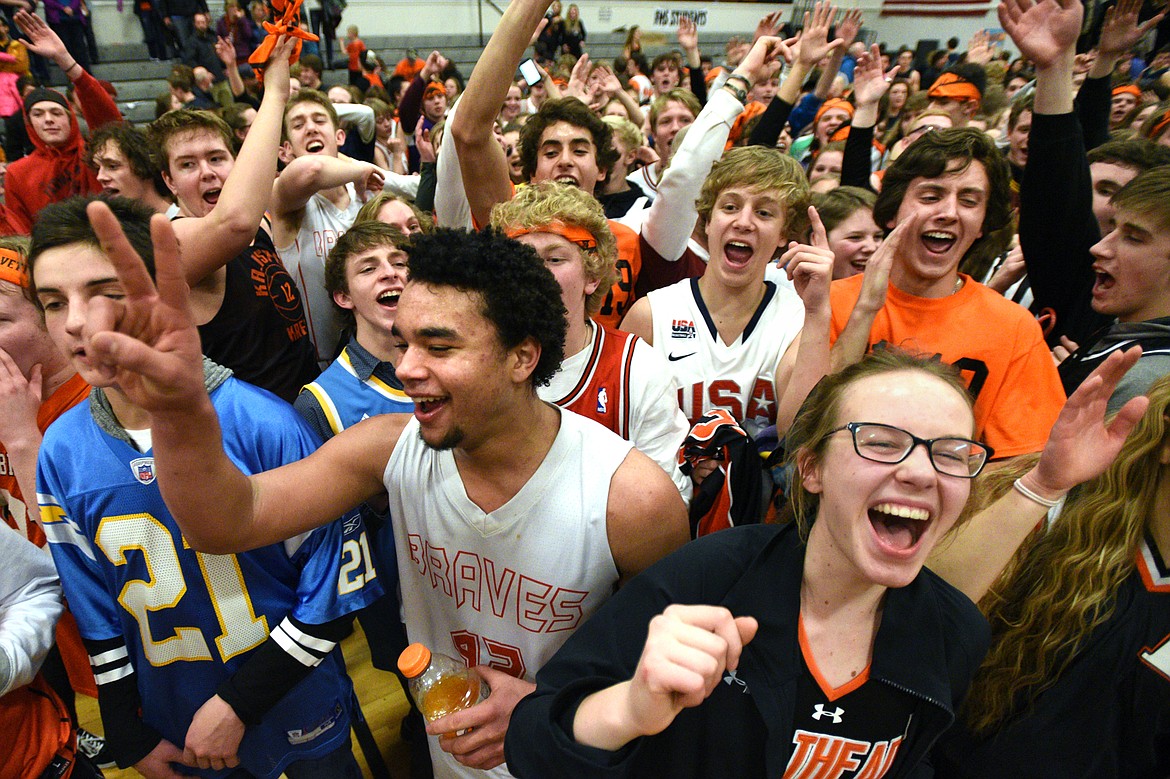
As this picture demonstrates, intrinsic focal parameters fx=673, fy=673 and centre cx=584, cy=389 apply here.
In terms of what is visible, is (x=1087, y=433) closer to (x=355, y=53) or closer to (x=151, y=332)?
(x=151, y=332)

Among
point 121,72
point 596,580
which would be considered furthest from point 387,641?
point 121,72

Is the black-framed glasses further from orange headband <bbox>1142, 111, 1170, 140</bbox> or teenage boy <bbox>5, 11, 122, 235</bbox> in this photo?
teenage boy <bbox>5, 11, 122, 235</bbox>

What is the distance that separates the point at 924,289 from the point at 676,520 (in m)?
1.20

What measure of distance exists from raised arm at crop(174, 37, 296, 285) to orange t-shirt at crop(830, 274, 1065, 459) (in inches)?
71.4

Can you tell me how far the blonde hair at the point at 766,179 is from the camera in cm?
233

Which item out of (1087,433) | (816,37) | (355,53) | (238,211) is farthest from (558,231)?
(355,53)

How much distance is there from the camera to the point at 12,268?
5.65 ft

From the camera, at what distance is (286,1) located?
212 cm

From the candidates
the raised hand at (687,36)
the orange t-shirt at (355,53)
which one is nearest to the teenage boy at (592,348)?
the raised hand at (687,36)

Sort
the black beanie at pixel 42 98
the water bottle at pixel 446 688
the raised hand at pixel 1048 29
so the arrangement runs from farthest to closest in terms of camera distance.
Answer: the black beanie at pixel 42 98, the raised hand at pixel 1048 29, the water bottle at pixel 446 688

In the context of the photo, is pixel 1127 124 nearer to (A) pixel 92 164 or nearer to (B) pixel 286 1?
(B) pixel 286 1

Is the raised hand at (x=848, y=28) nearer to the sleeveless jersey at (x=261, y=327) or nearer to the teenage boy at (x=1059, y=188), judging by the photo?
the teenage boy at (x=1059, y=188)

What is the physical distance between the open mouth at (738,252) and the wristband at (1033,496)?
1.10 m

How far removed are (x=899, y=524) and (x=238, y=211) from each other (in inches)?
72.1
